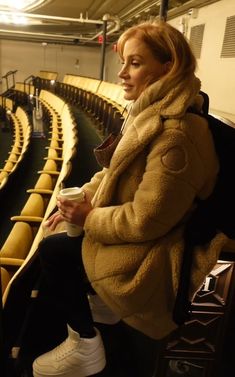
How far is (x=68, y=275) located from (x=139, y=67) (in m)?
0.46

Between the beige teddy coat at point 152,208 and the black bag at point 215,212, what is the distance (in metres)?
0.01

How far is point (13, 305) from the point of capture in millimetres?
755

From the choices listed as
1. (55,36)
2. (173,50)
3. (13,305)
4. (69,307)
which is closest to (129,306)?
→ (69,307)

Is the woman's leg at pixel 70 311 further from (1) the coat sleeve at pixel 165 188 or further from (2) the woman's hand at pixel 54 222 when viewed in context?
(1) the coat sleeve at pixel 165 188

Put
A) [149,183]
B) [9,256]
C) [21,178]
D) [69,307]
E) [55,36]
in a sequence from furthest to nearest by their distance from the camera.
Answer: [55,36]
[21,178]
[9,256]
[69,307]
[149,183]

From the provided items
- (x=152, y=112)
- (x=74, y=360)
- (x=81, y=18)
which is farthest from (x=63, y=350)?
(x=81, y=18)

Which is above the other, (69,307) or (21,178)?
(69,307)

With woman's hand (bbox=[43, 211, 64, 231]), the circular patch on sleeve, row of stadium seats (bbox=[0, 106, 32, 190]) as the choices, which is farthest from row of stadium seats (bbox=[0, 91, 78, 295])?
the circular patch on sleeve

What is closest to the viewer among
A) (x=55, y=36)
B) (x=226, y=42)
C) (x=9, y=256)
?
(x=9, y=256)

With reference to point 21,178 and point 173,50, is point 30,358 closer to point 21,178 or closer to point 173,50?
point 173,50

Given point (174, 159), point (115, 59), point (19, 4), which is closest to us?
point (174, 159)

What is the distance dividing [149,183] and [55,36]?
8499 millimetres

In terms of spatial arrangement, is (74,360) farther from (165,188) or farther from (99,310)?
(165,188)

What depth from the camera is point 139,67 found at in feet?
2.00
